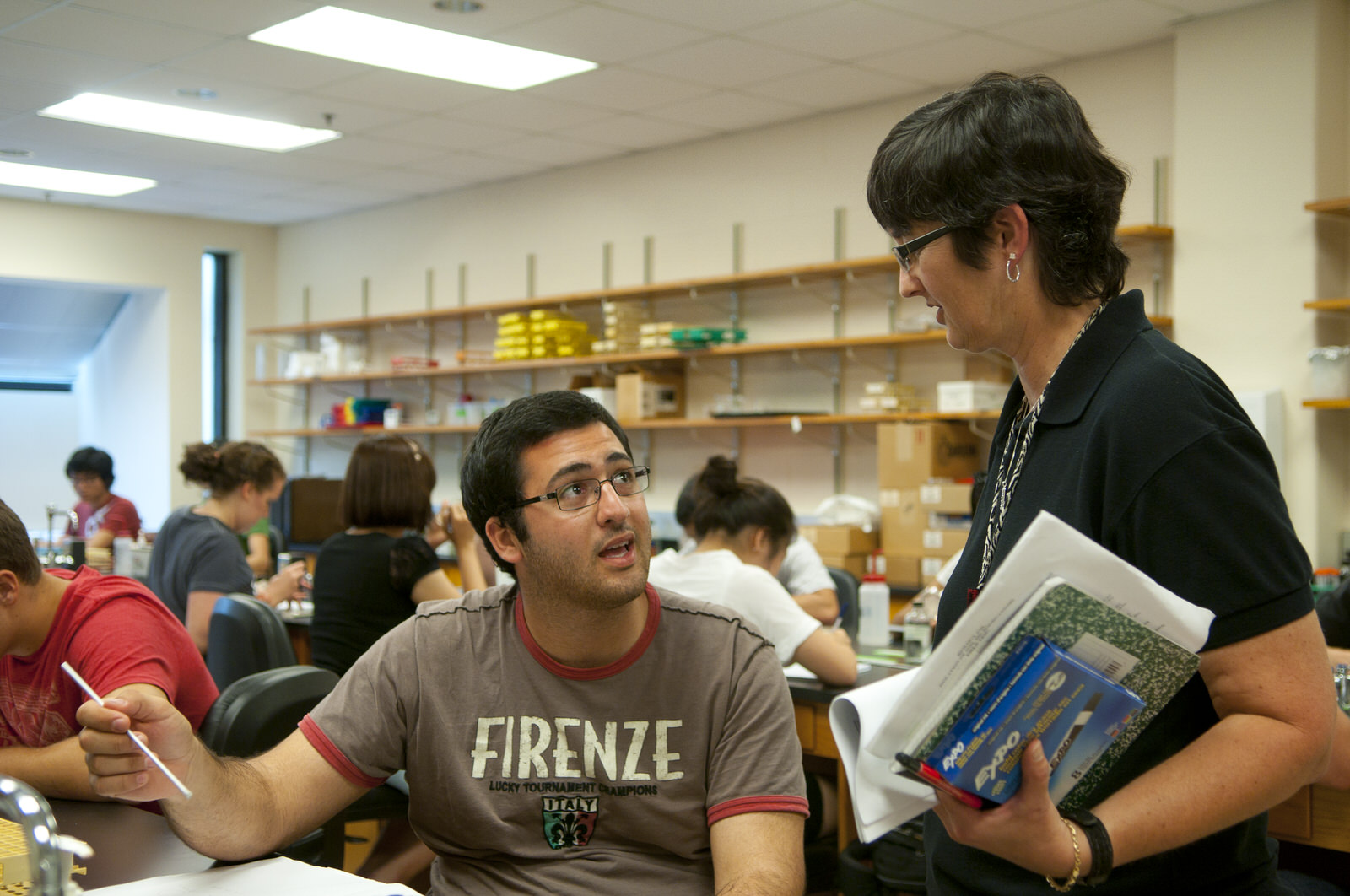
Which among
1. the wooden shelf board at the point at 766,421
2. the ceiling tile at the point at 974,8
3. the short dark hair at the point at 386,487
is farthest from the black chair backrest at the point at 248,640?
the ceiling tile at the point at 974,8

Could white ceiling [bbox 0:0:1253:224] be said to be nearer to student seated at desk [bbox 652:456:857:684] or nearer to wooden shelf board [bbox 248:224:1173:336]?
wooden shelf board [bbox 248:224:1173:336]

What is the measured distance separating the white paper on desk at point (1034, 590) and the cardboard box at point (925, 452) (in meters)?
4.68

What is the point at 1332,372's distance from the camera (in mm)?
4449

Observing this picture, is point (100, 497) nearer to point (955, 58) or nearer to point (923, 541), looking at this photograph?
point (923, 541)

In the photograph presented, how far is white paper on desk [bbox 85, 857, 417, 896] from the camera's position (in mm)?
1280

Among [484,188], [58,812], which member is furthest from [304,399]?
[58,812]

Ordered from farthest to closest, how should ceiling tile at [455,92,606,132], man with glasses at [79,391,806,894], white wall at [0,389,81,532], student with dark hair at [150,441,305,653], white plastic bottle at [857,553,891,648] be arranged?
white wall at [0,389,81,532] < ceiling tile at [455,92,606,132] < student with dark hair at [150,441,305,653] < white plastic bottle at [857,553,891,648] < man with glasses at [79,391,806,894]

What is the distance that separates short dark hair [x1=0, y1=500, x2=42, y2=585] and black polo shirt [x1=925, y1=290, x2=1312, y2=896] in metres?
1.49

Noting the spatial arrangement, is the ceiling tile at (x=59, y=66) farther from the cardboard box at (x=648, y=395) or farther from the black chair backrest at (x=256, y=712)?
the black chair backrest at (x=256, y=712)

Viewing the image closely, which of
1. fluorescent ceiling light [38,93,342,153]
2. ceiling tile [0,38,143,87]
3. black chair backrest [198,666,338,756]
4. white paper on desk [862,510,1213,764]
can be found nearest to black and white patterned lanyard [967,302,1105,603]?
white paper on desk [862,510,1213,764]

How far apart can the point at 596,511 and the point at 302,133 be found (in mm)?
5766

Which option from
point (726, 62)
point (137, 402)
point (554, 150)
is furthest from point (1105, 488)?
point (137, 402)

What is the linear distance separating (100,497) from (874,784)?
687 cm

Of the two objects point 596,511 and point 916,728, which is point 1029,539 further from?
point 596,511
